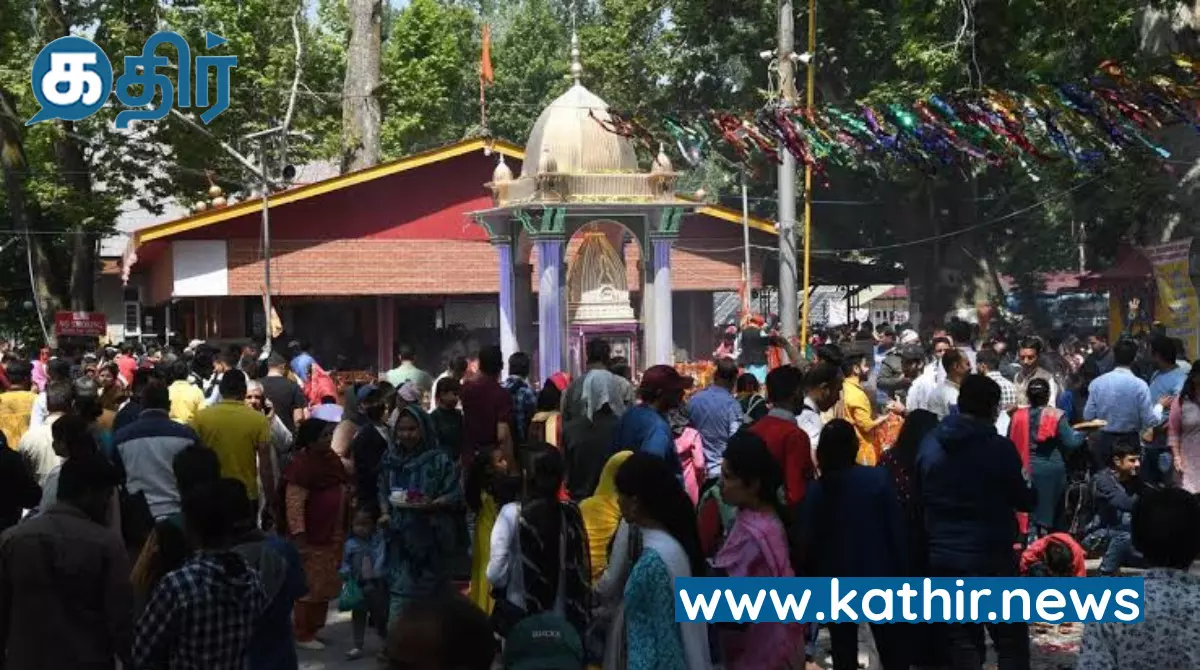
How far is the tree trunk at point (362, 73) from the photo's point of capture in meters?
32.3

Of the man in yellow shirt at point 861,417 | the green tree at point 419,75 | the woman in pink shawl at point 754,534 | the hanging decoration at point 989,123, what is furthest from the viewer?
the green tree at point 419,75

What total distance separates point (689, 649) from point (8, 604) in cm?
247

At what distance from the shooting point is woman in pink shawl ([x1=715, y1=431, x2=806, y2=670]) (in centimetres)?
644

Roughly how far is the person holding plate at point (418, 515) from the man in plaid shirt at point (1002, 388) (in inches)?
182

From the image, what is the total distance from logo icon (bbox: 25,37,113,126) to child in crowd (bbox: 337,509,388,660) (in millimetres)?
27844

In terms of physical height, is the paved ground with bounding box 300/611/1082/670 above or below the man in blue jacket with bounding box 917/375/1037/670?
below

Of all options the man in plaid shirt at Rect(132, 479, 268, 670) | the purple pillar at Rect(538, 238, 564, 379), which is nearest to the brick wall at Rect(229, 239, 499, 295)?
the purple pillar at Rect(538, 238, 564, 379)

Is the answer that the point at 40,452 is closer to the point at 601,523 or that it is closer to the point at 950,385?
the point at 601,523

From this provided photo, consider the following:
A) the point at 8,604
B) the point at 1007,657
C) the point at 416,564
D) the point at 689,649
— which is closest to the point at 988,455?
the point at 1007,657

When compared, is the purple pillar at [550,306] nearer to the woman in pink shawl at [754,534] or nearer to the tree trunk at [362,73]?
the tree trunk at [362,73]

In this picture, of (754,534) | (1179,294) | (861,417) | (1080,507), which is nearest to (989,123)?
(1080,507)

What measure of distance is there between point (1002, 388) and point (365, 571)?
5.05m

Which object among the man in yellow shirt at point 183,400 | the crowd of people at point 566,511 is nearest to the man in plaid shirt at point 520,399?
the crowd of people at point 566,511

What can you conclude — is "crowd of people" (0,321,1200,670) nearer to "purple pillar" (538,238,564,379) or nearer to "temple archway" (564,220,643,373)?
"purple pillar" (538,238,564,379)
